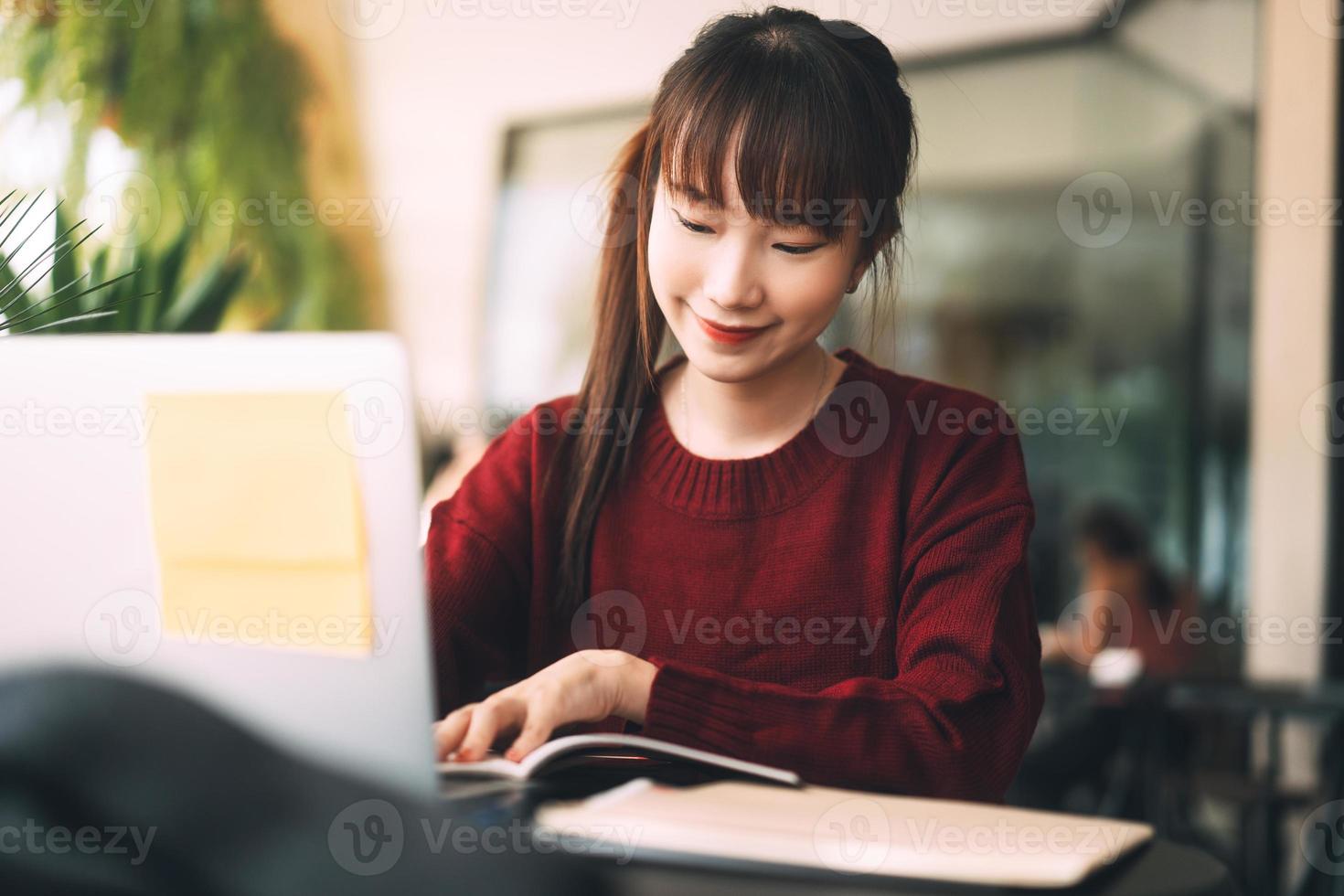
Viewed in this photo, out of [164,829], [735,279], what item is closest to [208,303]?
[735,279]

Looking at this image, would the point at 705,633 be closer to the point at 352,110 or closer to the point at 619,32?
the point at 619,32

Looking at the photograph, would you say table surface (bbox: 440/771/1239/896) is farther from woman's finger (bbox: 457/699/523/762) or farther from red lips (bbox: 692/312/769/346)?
red lips (bbox: 692/312/769/346)

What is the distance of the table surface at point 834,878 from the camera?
56 centimetres

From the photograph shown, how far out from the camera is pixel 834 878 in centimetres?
56

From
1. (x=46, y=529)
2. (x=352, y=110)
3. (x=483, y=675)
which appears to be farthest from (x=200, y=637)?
(x=352, y=110)

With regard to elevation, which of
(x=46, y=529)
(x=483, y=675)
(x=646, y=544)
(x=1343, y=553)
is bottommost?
(x=1343, y=553)

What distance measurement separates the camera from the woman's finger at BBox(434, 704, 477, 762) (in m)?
0.78

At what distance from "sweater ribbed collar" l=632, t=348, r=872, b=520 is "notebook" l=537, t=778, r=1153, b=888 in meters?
0.46

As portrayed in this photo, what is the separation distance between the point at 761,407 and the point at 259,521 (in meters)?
0.62

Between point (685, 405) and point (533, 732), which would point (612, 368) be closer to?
point (685, 405)

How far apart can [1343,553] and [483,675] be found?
8.84 ft

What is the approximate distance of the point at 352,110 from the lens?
197 inches

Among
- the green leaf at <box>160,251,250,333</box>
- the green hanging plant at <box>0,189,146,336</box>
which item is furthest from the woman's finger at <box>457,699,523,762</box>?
the green leaf at <box>160,251,250,333</box>

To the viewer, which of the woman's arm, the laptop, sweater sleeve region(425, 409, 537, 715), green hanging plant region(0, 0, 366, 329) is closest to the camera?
the laptop
